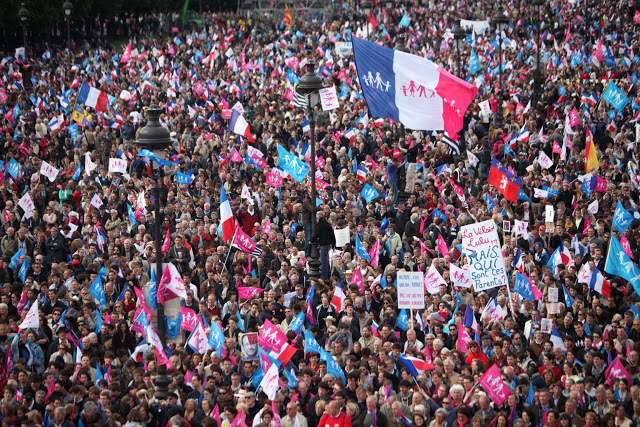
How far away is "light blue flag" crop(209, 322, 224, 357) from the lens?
14391 millimetres

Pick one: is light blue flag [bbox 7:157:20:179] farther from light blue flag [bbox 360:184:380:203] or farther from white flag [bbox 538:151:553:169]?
white flag [bbox 538:151:553:169]

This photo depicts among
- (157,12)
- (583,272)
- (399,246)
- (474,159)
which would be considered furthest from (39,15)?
(583,272)

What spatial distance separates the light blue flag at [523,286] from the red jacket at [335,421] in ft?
16.6

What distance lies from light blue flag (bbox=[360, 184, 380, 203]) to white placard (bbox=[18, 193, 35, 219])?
22.7 feet

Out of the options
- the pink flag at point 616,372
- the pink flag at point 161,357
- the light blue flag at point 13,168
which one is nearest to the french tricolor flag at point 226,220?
the pink flag at point 161,357

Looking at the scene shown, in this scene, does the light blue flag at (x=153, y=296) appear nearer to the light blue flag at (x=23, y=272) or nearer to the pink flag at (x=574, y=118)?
the light blue flag at (x=23, y=272)

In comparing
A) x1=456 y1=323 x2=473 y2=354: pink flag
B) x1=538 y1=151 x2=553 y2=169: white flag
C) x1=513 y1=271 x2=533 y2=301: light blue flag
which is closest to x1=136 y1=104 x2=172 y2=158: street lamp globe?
x1=456 y1=323 x2=473 y2=354: pink flag

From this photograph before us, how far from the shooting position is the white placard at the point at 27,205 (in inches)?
872

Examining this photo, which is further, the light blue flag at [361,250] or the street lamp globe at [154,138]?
the light blue flag at [361,250]

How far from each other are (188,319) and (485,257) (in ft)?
14.7

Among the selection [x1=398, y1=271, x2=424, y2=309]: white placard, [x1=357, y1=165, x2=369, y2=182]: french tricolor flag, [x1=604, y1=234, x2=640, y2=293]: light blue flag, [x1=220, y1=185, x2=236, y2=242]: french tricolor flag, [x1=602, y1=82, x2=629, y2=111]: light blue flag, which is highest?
[x1=602, y1=82, x2=629, y2=111]: light blue flag

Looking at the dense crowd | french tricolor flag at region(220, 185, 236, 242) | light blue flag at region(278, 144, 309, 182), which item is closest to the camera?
the dense crowd

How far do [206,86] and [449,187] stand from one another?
18.3m

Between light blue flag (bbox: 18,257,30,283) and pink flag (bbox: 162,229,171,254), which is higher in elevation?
pink flag (bbox: 162,229,171,254)
